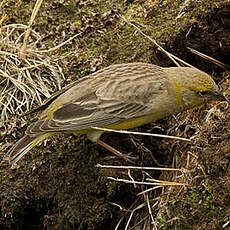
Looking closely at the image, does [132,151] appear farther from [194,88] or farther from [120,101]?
[194,88]

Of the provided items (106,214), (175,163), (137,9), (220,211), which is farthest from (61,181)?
(137,9)

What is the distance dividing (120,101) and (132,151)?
62 centimetres

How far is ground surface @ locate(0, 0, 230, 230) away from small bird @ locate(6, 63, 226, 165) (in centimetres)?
28

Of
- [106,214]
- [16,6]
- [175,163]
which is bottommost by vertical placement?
[106,214]

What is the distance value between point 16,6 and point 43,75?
1.53 meters

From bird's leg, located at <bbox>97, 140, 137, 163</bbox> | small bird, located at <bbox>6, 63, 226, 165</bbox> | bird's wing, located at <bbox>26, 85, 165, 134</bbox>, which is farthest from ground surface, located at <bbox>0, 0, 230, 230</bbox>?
bird's wing, located at <bbox>26, 85, 165, 134</bbox>

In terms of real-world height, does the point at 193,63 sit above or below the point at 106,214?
above

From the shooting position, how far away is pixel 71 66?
6832 mm

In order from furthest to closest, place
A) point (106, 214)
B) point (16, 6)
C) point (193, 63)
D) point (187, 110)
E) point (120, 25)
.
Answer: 1. point (16, 6)
2. point (120, 25)
3. point (193, 63)
4. point (187, 110)
5. point (106, 214)

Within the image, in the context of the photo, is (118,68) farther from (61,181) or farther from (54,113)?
(61,181)

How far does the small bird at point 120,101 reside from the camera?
5.57 meters

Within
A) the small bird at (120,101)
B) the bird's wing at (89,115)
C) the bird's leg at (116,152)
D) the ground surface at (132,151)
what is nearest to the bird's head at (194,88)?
the small bird at (120,101)

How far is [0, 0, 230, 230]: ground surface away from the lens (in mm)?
4688

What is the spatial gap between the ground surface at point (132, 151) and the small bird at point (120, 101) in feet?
0.92
